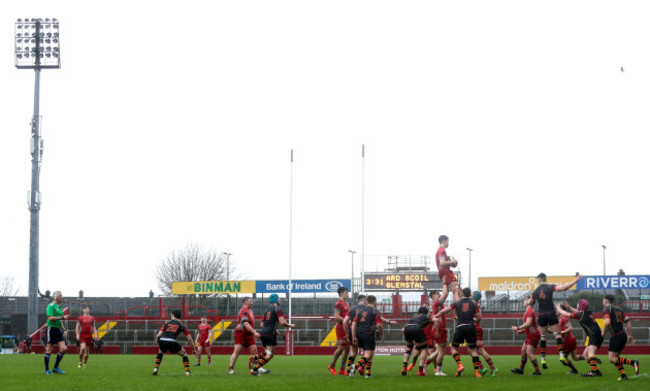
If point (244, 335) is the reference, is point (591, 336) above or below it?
above

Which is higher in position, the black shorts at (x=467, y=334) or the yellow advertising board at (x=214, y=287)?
the black shorts at (x=467, y=334)

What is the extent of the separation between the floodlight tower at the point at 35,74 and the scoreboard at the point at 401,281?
2200 centimetres

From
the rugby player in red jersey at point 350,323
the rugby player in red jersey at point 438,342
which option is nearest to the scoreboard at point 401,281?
the rugby player in red jersey at point 438,342

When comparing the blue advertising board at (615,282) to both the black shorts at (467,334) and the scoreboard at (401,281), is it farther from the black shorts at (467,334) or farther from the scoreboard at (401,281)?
the black shorts at (467,334)

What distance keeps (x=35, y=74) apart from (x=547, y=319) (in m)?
35.5

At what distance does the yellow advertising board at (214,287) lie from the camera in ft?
187

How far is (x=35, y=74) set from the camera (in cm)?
4650

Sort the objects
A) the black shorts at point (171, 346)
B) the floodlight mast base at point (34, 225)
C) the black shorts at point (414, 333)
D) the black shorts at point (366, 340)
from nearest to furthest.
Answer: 1. the black shorts at point (366, 340)
2. the black shorts at point (414, 333)
3. the black shorts at point (171, 346)
4. the floodlight mast base at point (34, 225)

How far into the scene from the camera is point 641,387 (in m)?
14.6

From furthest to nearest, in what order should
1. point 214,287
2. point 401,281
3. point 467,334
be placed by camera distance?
point 214,287, point 401,281, point 467,334

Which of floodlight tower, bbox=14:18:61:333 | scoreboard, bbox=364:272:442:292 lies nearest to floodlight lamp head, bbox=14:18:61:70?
floodlight tower, bbox=14:18:61:333

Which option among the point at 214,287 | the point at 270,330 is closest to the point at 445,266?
the point at 270,330

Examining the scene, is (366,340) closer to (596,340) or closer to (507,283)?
(596,340)

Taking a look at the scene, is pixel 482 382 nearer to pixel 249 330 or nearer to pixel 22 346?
pixel 249 330
